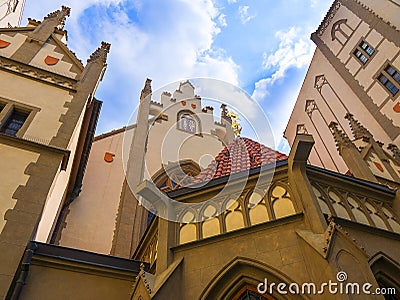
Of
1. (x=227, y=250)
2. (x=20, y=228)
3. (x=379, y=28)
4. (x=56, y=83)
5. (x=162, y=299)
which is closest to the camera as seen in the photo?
(x=162, y=299)

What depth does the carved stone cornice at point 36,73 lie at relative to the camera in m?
9.39

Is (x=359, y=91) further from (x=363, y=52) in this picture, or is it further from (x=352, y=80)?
(x=363, y=52)

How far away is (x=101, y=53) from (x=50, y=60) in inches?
86.3

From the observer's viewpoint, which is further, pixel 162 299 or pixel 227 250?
pixel 227 250

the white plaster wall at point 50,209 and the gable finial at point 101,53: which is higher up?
the gable finial at point 101,53

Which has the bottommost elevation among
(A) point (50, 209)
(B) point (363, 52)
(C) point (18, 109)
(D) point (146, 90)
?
(A) point (50, 209)

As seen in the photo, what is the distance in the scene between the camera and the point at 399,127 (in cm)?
1383

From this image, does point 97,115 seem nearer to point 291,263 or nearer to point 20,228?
point 20,228

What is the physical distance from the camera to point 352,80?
17.7 m

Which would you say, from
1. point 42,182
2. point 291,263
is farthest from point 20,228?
point 291,263

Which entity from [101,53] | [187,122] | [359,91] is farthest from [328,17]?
[101,53]

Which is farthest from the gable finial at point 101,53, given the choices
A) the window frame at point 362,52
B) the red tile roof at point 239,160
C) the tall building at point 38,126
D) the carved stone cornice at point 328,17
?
A: the carved stone cornice at point 328,17

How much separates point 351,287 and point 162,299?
2542mm

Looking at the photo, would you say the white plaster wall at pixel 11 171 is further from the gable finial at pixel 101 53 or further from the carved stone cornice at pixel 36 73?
the gable finial at pixel 101 53
